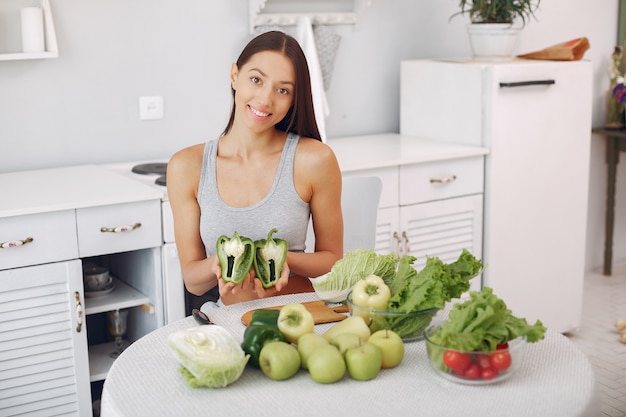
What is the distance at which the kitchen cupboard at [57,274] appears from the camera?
2.43 meters

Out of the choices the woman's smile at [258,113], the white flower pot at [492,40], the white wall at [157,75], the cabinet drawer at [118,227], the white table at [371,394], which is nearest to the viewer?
the white table at [371,394]

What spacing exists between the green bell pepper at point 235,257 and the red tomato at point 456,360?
495 millimetres

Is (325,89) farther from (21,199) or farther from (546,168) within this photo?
(21,199)

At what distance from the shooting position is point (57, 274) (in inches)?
98.0

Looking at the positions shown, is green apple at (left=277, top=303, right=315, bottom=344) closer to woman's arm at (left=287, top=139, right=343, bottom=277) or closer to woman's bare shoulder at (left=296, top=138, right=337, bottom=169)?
woman's arm at (left=287, top=139, right=343, bottom=277)

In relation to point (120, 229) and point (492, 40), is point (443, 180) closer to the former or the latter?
point (492, 40)

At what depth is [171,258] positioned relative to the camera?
2658 mm

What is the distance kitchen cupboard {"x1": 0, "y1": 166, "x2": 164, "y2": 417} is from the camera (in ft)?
7.97

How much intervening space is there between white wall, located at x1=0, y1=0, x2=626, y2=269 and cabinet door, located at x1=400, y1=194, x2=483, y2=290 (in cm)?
66

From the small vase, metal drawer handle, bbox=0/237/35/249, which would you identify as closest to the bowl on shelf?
metal drawer handle, bbox=0/237/35/249

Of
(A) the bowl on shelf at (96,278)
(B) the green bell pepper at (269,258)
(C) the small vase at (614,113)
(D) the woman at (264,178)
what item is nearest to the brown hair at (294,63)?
(D) the woman at (264,178)

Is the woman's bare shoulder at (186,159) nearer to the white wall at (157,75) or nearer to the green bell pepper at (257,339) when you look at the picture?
the green bell pepper at (257,339)

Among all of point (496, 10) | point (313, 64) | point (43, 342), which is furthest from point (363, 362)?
point (496, 10)

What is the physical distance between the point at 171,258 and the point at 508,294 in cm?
155
